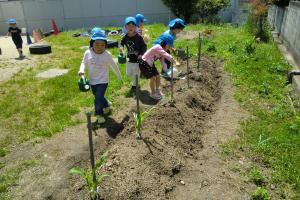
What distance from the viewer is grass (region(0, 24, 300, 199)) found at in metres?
4.38

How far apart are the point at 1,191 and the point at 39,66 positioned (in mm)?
6879

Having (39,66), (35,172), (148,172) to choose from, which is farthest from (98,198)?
(39,66)

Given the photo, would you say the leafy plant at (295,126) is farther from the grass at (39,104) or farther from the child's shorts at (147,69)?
the grass at (39,104)

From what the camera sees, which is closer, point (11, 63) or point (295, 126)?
point (295, 126)

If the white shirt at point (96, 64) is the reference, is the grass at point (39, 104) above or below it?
below

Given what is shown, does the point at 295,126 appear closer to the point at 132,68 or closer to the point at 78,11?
the point at 132,68

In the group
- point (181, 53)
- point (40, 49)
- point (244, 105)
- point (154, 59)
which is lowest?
point (244, 105)

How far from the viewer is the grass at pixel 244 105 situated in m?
4.38

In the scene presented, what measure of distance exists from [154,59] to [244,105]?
2077mm

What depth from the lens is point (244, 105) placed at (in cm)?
630

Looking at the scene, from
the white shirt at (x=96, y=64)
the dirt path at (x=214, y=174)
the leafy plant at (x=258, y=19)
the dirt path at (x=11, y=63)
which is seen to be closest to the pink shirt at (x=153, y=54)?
the white shirt at (x=96, y=64)

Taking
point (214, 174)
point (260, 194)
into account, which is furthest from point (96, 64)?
point (260, 194)

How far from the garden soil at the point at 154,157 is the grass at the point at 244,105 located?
30 centimetres

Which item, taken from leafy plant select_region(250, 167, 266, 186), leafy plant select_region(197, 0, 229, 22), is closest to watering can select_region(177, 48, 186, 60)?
leafy plant select_region(250, 167, 266, 186)
